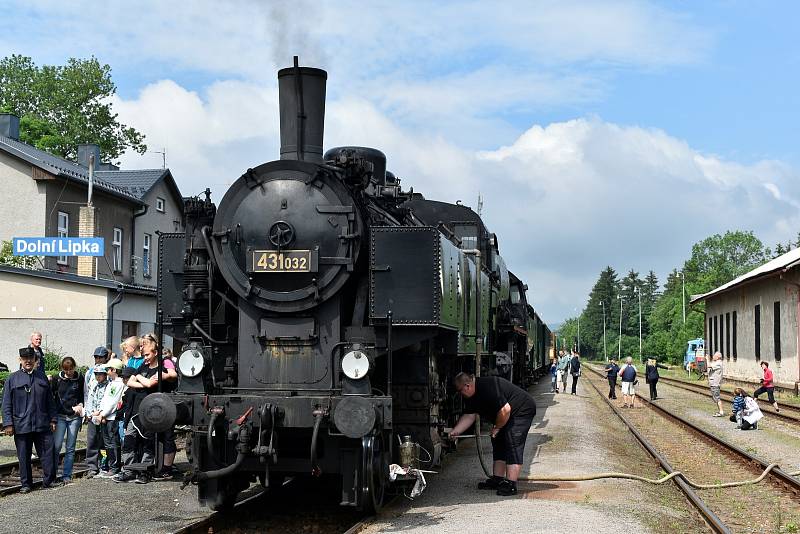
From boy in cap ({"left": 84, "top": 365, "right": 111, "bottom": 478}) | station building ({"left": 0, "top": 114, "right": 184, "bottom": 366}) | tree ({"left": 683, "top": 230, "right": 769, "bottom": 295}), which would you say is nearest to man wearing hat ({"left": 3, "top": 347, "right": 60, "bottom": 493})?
boy in cap ({"left": 84, "top": 365, "right": 111, "bottom": 478})

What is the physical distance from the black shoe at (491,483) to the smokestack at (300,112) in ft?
12.8

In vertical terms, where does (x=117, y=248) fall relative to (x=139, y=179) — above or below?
below

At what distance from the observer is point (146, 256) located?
36.8m

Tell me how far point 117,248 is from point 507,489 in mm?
26854

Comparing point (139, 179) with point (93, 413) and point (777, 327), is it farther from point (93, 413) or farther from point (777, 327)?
point (93, 413)

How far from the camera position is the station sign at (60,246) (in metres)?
23.7

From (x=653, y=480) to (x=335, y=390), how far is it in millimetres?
4589

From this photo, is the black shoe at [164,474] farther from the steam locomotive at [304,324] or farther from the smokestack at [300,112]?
the smokestack at [300,112]

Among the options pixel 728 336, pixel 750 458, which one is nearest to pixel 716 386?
pixel 750 458

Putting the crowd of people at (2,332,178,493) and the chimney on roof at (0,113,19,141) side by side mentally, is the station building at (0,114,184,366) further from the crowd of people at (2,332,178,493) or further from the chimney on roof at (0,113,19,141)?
the crowd of people at (2,332,178,493)

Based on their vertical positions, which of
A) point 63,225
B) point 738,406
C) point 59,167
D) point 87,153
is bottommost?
point 738,406

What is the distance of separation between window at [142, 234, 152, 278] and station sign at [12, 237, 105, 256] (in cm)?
1177

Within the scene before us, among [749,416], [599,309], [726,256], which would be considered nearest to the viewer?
[749,416]

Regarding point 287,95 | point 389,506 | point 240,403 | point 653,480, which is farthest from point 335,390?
point 653,480
